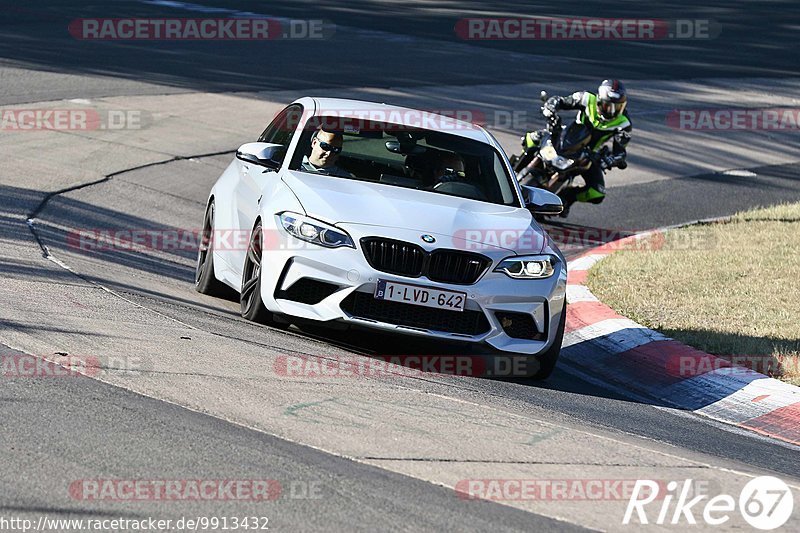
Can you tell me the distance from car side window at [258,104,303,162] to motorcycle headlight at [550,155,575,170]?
5353 mm

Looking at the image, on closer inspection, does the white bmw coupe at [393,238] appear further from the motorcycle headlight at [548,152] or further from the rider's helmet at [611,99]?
the motorcycle headlight at [548,152]

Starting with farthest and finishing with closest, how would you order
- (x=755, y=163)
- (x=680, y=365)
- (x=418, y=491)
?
(x=755, y=163) < (x=680, y=365) < (x=418, y=491)

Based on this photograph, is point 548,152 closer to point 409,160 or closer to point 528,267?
point 409,160

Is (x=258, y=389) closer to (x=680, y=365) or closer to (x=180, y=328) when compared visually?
(x=180, y=328)

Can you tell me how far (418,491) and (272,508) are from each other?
0.66m

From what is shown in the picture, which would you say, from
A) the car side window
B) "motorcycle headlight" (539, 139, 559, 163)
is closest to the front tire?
the car side window

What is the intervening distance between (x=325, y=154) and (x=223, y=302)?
136cm

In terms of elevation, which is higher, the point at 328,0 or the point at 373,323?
the point at 328,0

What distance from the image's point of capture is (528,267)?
817 centimetres

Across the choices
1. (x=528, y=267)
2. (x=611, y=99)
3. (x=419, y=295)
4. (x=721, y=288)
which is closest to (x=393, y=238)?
(x=419, y=295)

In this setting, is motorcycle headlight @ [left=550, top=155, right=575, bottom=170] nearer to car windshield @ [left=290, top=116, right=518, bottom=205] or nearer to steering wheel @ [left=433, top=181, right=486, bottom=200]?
car windshield @ [left=290, top=116, right=518, bottom=205]

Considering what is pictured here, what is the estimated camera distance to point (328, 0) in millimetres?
33344

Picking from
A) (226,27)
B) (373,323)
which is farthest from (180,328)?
(226,27)

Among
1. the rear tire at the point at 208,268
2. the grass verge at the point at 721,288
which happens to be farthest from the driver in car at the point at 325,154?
the grass verge at the point at 721,288
